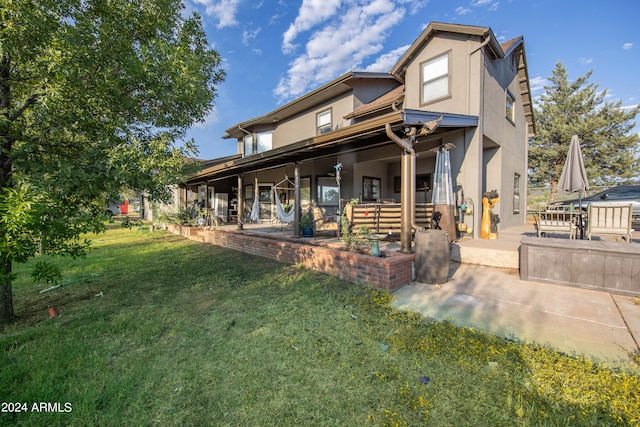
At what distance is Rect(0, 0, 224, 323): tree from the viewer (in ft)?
9.39

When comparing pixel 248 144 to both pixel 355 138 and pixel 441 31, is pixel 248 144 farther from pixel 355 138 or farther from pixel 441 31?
pixel 355 138

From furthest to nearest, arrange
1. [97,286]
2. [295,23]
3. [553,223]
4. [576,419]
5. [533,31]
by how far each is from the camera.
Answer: [295,23] < [533,31] < [553,223] < [97,286] < [576,419]

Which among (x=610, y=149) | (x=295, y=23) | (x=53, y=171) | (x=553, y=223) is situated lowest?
(x=553, y=223)

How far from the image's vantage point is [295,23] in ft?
45.7

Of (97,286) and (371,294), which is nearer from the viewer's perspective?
(371,294)

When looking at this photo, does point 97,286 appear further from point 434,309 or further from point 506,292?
point 506,292

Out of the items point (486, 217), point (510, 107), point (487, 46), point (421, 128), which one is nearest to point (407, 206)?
point (421, 128)

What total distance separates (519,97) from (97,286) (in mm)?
15015

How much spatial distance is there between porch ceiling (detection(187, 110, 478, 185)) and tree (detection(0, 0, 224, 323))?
2.88 metres

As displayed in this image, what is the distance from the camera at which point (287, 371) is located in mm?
2416

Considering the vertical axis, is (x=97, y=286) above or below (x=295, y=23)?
below

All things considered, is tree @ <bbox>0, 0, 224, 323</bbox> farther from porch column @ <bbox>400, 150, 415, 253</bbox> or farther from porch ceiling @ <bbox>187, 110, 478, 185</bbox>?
porch column @ <bbox>400, 150, 415, 253</bbox>

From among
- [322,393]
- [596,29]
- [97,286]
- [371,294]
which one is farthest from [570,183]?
[596,29]

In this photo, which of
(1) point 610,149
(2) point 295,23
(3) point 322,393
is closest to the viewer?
(3) point 322,393
